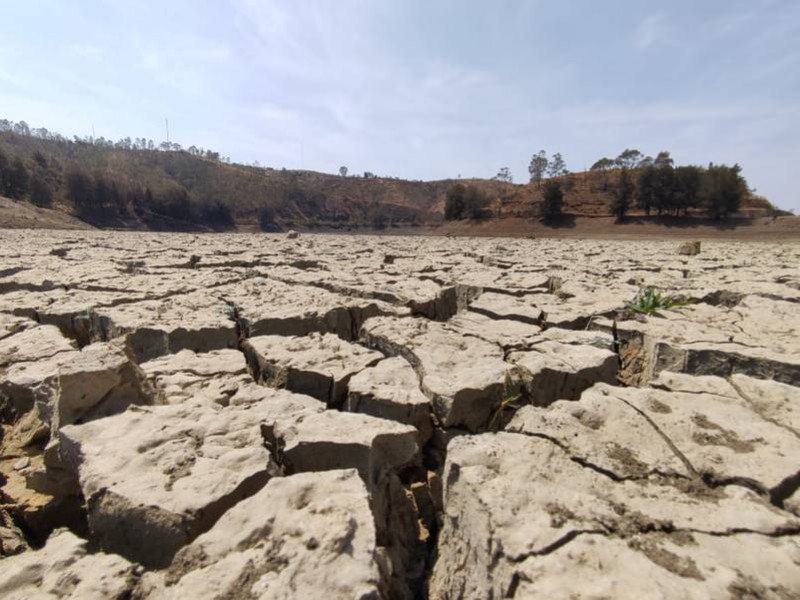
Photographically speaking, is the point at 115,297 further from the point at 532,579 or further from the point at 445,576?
the point at 532,579

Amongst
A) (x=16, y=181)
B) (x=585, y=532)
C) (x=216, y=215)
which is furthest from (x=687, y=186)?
(x=16, y=181)

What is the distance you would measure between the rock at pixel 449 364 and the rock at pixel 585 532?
55cm

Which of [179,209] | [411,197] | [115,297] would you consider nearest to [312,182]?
[411,197]

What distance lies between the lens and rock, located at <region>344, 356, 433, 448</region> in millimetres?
2078

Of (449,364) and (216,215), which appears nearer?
(449,364)

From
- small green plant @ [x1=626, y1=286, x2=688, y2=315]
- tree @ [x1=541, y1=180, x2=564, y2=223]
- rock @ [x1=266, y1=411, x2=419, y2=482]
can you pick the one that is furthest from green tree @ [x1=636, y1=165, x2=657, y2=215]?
rock @ [x1=266, y1=411, x2=419, y2=482]

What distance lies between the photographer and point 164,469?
1494mm

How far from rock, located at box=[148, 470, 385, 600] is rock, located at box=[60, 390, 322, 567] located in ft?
0.35

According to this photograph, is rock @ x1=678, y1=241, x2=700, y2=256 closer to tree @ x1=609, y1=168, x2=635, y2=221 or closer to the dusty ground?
the dusty ground

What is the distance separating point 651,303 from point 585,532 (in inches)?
127

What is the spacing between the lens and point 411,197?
6512 centimetres

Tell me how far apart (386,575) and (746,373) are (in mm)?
2471

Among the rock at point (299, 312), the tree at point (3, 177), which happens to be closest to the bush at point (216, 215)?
the tree at point (3, 177)

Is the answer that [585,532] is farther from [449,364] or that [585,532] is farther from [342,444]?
[449,364]
